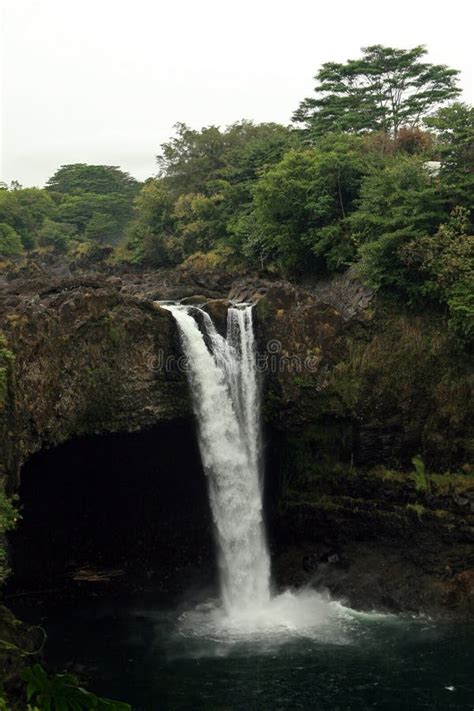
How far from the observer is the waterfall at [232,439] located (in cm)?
2555

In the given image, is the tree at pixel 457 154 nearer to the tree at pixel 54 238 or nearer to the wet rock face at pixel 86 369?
the wet rock face at pixel 86 369

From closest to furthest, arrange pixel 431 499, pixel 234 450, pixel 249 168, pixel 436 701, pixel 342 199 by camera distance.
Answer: pixel 436 701
pixel 431 499
pixel 234 450
pixel 342 199
pixel 249 168

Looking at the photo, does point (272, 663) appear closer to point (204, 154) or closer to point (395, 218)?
point (395, 218)

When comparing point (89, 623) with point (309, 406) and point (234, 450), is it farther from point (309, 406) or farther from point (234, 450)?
point (309, 406)

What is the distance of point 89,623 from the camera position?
937 inches

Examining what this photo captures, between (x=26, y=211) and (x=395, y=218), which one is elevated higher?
(x=26, y=211)

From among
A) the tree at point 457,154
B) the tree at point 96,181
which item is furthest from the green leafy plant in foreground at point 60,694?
the tree at point 96,181

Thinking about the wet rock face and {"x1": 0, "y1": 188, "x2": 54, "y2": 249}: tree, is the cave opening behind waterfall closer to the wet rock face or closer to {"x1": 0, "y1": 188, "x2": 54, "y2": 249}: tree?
the wet rock face

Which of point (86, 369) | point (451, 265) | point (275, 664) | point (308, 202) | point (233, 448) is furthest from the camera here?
point (308, 202)

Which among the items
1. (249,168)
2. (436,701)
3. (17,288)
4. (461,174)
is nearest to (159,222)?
(249,168)

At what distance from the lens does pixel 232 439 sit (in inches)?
1027

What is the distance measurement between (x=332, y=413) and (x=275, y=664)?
8963mm

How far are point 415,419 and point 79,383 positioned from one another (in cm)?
1150

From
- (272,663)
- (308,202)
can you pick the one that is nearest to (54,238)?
(308,202)
